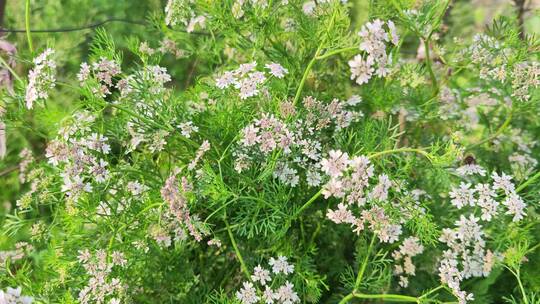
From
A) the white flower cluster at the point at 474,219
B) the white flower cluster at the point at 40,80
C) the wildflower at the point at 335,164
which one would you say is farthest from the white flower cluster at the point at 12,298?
the white flower cluster at the point at 474,219

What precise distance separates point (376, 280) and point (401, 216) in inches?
12.5

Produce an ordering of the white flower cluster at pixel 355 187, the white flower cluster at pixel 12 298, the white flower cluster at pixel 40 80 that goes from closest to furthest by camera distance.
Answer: the white flower cluster at pixel 12 298 → the white flower cluster at pixel 355 187 → the white flower cluster at pixel 40 80

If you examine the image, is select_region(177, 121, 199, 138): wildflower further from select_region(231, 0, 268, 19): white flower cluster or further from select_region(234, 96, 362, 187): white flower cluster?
select_region(231, 0, 268, 19): white flower cluster

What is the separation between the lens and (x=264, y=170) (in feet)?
5.46

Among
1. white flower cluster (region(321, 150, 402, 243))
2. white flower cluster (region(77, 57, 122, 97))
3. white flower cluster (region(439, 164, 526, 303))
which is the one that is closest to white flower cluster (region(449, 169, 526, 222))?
white flower cluster (region(439, 164, 526, 303))

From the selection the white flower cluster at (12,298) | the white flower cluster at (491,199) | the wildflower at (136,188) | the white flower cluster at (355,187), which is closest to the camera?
the white flower cluster at (12,298)

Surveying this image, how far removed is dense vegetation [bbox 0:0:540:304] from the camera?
5.25ft

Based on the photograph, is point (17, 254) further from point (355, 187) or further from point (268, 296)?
point (355, 187)

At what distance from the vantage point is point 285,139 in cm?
154

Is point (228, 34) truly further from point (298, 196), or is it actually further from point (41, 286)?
point (41, 286)

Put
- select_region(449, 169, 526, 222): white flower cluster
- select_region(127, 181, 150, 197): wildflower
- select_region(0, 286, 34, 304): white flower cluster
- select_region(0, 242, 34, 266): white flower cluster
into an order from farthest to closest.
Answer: select_region(0, 242, 34, 266): white flower cluster → select_region(127, 181, 150, 197): wildflower → select_region(449, 169, 526, 222): white flower cluster → select_region(0, 286, 34, 304): white flower cluster

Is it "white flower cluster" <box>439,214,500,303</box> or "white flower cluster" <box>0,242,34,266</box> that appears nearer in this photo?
"white flower cluster" <box>439,214,500,303</box>

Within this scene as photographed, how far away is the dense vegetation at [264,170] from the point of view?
160 cm

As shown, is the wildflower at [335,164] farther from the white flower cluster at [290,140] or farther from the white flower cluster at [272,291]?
the white flower cluster at [272,291]
